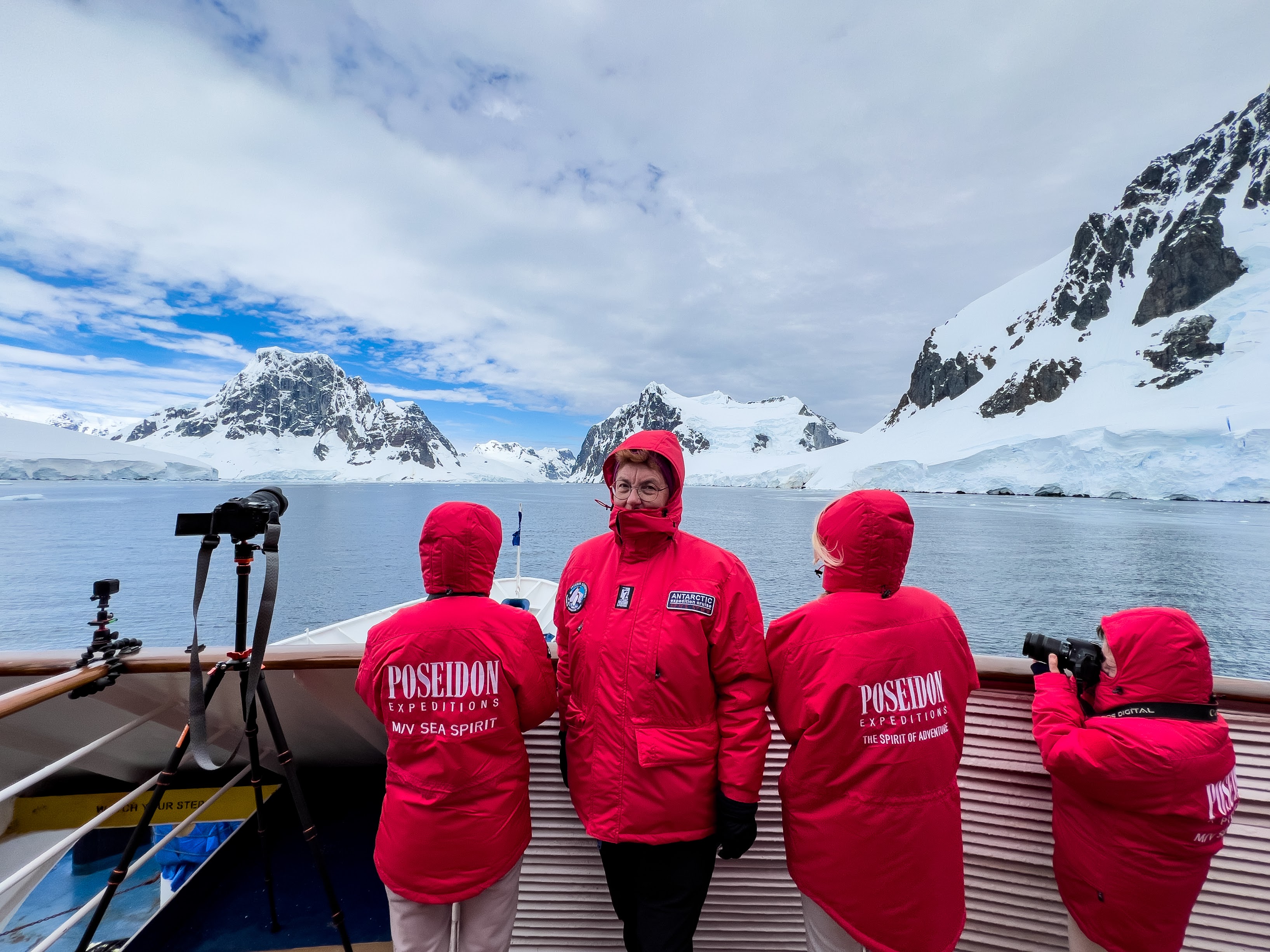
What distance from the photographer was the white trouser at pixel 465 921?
1654 millimetres

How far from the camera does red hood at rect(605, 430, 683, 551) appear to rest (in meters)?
1.76

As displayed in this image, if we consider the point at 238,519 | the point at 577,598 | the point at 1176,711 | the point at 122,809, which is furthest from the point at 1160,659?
the point at 122,809

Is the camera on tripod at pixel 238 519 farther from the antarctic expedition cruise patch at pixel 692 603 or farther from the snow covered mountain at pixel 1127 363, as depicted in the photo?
the snow covered mountain at pixel 1127 363

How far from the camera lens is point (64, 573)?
2131cm

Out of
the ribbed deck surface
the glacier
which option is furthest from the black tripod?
the glacier

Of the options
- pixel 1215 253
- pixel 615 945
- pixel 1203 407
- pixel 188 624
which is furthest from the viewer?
pixel 1215 253

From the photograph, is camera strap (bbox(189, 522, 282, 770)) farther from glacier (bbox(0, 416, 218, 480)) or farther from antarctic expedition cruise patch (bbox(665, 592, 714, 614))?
glacier (bbox(0, 416, 218, 480))

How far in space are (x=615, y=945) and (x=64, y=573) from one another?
28824 millimetres

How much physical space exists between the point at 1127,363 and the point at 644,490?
103m

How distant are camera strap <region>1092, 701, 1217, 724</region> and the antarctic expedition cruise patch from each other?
4.05 ft

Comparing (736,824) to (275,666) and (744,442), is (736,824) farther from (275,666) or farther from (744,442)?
(744,442)

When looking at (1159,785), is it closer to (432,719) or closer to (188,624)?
(432,719)

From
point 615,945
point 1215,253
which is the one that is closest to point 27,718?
point 615,945

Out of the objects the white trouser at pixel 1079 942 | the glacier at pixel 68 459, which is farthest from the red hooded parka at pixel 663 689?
the glacier at pixel 68 459
